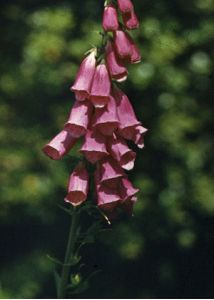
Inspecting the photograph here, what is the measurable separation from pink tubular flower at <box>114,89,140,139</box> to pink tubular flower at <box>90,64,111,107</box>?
56mm

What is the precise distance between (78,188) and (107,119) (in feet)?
0.63

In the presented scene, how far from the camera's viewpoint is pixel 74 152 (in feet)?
8.37

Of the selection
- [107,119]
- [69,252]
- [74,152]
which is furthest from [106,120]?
[74,152]

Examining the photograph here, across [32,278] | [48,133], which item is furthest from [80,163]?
[32,278]

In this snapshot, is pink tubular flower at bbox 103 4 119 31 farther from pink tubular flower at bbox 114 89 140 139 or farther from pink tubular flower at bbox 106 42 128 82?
pink tubular flower at bbox 114 89 140 139

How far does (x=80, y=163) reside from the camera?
1.99 meters

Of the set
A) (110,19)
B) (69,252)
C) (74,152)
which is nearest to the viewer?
(110,19)

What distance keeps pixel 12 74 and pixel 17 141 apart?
0.72 feet

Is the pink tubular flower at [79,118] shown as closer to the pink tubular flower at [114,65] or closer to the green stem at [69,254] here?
the pink tubular flower at [114,65]

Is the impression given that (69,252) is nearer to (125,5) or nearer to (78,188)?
(78,188)

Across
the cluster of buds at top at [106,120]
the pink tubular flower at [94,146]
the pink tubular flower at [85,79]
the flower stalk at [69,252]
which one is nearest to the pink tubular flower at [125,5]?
the cluster of buds at top at [106,120]

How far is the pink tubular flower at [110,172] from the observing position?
77.3 inches

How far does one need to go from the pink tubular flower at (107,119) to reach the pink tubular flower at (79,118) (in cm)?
2

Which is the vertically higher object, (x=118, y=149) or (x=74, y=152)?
(x=118, y=149)
